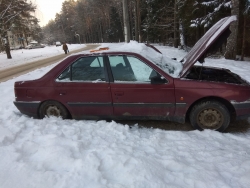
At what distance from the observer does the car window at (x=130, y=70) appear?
379 centimetres

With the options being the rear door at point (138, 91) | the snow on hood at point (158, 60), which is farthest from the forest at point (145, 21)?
the rear door at point (138, 91)

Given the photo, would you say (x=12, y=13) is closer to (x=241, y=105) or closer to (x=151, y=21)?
(x=151, y=21)

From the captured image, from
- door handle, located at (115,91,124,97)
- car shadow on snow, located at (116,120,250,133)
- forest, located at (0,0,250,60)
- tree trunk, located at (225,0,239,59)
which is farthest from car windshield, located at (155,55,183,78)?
tree trunk, located at (225,0,239,59)

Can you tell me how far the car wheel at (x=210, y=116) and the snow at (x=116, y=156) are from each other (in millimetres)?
180

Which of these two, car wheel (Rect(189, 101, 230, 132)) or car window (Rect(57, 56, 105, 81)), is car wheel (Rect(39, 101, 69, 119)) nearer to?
car window (Rect(57, 56, 105, 81))

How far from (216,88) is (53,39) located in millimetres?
83622

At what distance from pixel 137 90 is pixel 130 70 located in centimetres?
42

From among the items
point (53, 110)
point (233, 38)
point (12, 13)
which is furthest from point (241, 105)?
point (12, 13)

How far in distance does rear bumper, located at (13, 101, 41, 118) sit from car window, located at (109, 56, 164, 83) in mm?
1747

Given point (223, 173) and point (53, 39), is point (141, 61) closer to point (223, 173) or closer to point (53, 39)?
point (223, 173)

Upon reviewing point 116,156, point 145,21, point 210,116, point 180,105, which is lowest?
point 116,156

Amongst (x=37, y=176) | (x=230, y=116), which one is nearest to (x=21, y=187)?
(x=37, y=176)

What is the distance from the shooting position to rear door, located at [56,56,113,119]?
156 inches

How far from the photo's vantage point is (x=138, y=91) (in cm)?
379
